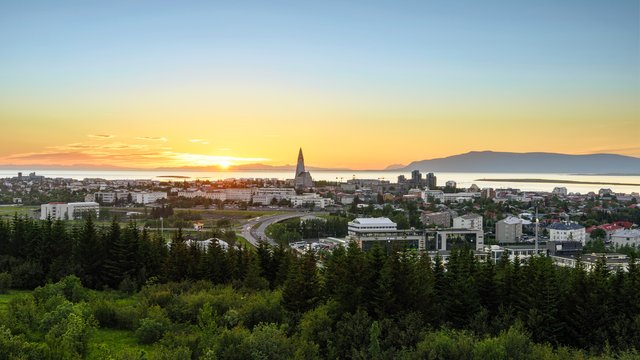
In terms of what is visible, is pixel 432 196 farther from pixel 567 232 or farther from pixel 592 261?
pixel 592 261

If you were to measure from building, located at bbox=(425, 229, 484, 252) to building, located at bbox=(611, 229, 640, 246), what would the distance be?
1107cm

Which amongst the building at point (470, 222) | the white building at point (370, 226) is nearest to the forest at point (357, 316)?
the white building at point (370, 226)

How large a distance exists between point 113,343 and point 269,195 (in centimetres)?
8704

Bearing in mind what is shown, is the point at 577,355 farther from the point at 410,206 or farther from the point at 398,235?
the point at 410,206

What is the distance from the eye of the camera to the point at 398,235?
144 feet

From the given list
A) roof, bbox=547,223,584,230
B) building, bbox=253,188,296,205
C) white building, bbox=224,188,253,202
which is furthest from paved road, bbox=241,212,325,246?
white building, bbox=224,188,253,202

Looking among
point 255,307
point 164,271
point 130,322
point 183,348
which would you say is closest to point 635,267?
point 255,307

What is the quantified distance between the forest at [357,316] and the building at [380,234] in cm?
2110

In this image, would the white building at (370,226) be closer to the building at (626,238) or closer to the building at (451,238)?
the building at (451,238)

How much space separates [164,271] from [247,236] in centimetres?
2520

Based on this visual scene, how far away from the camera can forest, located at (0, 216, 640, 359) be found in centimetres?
1031


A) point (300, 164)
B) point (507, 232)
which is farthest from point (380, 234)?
point (300, 164)

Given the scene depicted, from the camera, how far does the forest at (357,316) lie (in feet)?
33.8

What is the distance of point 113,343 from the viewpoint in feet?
41.7
